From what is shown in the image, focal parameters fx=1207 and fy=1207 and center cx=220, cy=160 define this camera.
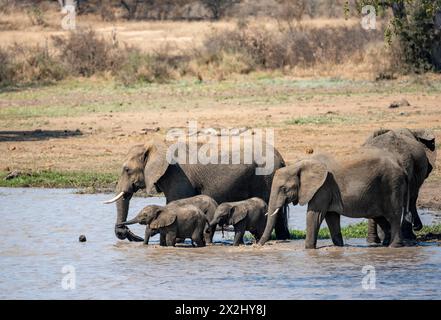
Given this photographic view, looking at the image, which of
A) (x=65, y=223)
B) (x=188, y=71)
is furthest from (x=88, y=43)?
(x=65, y=223)

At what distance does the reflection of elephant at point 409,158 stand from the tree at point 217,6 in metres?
36.1

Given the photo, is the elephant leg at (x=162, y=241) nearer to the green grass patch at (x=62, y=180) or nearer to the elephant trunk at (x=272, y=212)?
the elephant trunk at (x=272, y=212)

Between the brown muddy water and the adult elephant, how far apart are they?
1.78 ft

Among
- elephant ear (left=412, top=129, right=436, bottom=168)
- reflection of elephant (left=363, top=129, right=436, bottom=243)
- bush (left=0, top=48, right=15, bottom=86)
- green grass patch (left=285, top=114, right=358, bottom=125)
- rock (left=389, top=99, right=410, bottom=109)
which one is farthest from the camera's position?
bush (left=0, top=48, right=15, bottom=86)

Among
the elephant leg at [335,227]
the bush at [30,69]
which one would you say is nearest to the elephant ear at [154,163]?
the elephant leg at [335,227]

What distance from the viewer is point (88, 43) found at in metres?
32.9

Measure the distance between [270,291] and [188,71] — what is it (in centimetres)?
2125

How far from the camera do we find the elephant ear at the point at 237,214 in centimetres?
1275

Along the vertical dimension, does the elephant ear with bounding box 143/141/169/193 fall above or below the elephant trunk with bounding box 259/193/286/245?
above

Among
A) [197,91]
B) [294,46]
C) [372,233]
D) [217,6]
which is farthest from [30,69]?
[372,233]

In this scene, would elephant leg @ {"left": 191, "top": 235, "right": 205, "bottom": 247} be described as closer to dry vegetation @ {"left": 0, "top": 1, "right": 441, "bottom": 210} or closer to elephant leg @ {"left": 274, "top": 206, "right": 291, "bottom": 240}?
elephant leg @ {"left": 274, "top": 206, "right": 291, "bottom": 240}

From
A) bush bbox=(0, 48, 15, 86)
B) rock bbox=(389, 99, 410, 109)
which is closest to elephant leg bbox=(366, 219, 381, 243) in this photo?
rock bbox=(389, 99, 410, 109)

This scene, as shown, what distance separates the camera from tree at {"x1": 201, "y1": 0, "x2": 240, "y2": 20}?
49681 millimetres
